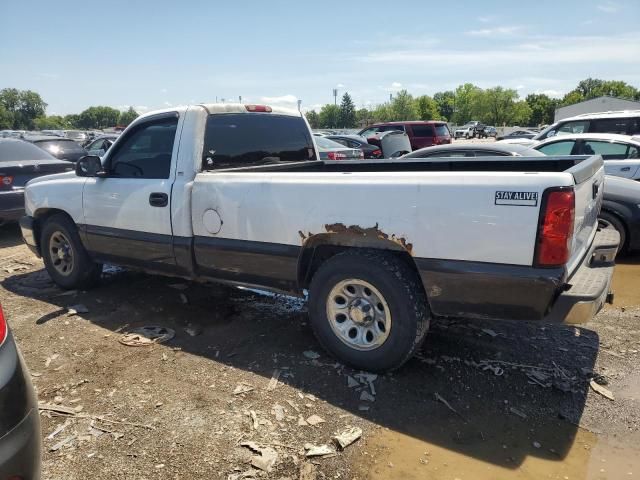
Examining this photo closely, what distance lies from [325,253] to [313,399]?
1040mm

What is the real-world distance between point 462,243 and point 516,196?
406 millimetres

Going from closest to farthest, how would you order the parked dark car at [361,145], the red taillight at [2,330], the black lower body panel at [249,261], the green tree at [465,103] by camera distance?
the red taillight at [2,330] < the black lower body panel at [249,261] < the parked dark car at [361,145] < the green tree at [465,103]

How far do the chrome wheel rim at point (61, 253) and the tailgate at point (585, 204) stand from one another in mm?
4802

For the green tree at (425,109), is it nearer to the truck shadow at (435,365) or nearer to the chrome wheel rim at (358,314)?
the truck shadow at (435,365)

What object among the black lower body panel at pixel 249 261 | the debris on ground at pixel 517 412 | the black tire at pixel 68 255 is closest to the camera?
the debris on ground at pixel 517 412

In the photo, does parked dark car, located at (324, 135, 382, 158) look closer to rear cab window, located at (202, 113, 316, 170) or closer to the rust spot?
rear cab window, located at (202, 113, 316, 170)

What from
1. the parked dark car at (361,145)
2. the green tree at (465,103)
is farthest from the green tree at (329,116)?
the parked dark car at (361,145)

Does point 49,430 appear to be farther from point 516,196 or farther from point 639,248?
point 639,248

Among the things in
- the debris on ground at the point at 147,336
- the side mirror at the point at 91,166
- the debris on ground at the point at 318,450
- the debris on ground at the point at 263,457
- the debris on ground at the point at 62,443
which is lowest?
the debris on ground at the point at 318,450

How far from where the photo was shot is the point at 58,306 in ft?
16.5

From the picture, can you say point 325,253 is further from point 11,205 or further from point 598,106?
point 598,106

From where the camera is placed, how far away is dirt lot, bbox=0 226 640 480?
267 centimetres

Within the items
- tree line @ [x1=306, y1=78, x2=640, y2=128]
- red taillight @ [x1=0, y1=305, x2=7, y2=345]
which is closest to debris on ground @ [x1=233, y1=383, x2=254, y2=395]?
red taillight @ [x1=0, y1=305, x2=7, y2=345]

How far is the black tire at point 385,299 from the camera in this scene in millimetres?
3244
